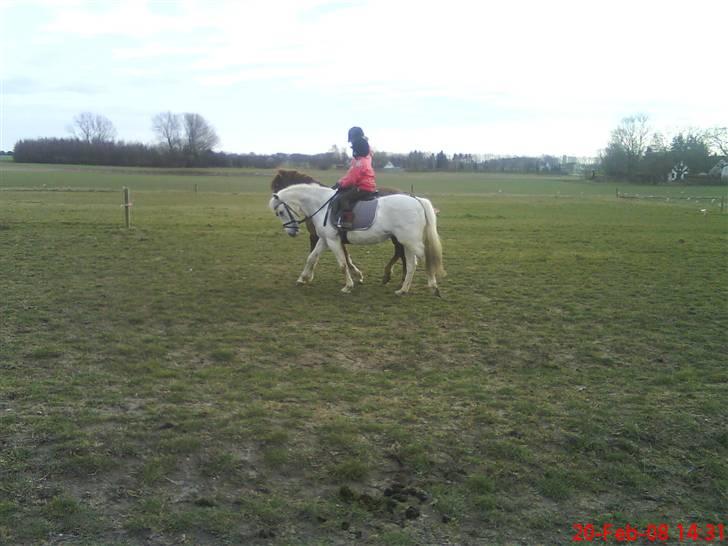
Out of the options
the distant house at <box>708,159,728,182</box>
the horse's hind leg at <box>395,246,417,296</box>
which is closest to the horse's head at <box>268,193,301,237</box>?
the horse's hind leg at <box>395,246,417,296</box>

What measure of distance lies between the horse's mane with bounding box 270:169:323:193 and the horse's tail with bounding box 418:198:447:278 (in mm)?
2225

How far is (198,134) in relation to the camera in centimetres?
9788

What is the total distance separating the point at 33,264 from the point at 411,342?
8.82 meters

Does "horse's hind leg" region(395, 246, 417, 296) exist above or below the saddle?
below

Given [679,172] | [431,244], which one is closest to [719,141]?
[679,172]

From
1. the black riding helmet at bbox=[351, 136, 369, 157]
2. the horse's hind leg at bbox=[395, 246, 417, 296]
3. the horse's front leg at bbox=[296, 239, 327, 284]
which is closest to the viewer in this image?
the black riding helmet at bbox=[351, 136, 369, 157]

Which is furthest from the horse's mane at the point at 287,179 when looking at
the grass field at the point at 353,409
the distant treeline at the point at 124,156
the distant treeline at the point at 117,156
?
the distant treeline at the point at 117,156

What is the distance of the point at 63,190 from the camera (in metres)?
43.5

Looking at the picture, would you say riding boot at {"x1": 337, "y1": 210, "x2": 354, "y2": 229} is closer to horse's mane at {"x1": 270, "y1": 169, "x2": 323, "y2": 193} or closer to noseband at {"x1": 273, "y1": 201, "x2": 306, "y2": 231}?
noseband at {"x1": 273, "y1": 201, "x2": 306, "y2": 231}

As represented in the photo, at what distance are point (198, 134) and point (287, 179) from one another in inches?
3652

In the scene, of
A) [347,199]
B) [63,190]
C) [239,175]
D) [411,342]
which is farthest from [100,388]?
[239,175]

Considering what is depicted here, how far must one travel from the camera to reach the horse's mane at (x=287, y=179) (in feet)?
36.6

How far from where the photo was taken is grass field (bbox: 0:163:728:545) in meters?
3.79
